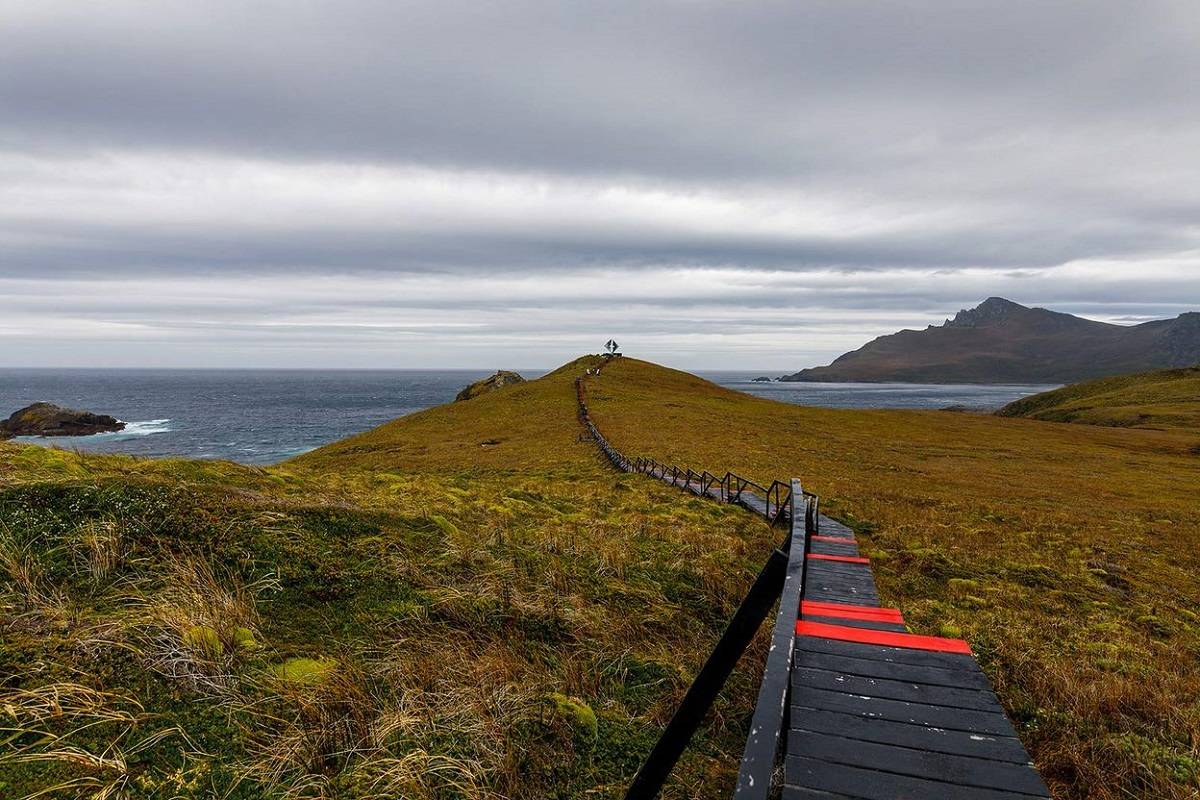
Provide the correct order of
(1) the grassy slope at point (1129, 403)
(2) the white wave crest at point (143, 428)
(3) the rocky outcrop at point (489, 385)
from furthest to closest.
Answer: (2) the white wave crest at point (143, 428), (3) the rocky outcrop at point (489, 385), (1) the grassy slope at point (1129, 403)

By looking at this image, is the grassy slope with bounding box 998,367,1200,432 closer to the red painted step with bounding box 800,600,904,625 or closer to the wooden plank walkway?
the red painted step with bounding box 800,600,904,625

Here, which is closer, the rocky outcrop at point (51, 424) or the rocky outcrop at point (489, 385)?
the rocky outcrop at point (51, 424)

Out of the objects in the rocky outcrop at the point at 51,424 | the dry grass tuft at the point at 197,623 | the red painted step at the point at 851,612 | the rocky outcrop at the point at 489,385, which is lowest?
the rocky outcrop at the point at 51,424

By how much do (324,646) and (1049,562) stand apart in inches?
624

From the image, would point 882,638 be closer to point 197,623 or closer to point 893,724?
point 893,724

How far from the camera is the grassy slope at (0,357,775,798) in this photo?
387 centimetres

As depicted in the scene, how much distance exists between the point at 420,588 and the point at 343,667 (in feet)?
5.90

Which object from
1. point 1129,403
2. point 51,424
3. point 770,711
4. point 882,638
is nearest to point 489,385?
point 51,424

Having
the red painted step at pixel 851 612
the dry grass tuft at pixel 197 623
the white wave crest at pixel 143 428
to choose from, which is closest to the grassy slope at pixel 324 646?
the dry grass tuft at pixel 197 623

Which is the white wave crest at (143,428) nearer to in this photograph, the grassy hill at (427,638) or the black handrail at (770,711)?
the grassy hill at (427,638)

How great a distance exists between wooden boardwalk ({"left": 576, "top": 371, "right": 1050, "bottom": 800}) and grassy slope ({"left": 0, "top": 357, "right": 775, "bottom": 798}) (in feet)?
2.88

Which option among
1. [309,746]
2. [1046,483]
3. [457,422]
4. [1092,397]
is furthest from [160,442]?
[1092,397]

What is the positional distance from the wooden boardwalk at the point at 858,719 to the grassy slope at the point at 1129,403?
76860 mm

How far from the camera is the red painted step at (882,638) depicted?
212 inches
